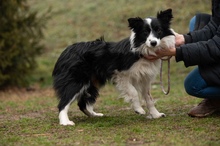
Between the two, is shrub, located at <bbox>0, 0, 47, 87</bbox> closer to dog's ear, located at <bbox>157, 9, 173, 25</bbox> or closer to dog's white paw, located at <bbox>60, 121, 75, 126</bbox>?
dog's white paw, located at <bbox>60, 121, 75, 126</bbox>

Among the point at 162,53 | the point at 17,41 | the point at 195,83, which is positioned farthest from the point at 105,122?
the point at 17,41

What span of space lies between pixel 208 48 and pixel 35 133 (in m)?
2.23

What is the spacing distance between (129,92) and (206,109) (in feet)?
3.36

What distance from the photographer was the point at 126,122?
506 cm

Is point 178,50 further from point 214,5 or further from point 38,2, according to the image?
point 38,2

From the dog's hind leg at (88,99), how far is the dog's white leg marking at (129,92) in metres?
0.44

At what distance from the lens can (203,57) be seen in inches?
182

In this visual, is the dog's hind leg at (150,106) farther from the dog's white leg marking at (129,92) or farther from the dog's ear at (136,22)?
the dog's ear at (136,22)

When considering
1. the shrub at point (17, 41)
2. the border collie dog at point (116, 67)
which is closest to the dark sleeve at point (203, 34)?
the border collie dog at point (116, 67)

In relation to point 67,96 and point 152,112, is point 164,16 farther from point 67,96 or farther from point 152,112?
point 67,96

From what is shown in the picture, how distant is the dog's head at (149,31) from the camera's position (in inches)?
188

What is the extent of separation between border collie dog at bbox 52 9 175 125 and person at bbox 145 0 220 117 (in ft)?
0.61

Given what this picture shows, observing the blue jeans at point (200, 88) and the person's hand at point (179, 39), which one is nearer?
the blue jeans at point (200, 88)

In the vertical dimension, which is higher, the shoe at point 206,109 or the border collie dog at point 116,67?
the border collie dog at point 116,67
